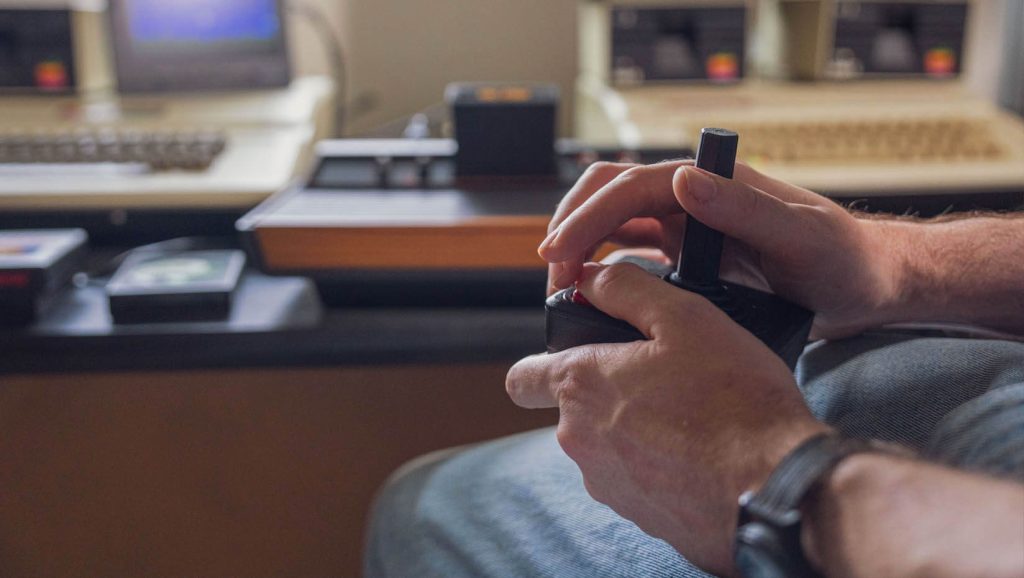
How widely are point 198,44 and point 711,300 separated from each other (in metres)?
1.07

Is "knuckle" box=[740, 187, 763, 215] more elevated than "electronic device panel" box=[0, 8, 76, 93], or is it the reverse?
"electronic device panel" box=[0, 8, 76, 93]

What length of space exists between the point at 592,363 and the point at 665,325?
50 millimetres

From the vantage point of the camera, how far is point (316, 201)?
0.91m

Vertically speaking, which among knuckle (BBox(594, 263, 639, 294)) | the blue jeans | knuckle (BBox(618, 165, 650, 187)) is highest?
knuckle (BBox(618, 165, 650, 187))

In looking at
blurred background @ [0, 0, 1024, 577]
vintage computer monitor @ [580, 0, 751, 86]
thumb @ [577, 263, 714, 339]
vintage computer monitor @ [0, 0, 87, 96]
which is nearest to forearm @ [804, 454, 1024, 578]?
thumb @ [577, 263, 714, 339]

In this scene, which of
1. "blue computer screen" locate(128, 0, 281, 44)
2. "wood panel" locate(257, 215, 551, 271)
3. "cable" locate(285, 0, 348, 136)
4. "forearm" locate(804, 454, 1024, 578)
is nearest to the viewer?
"forearm" locate(804, 454, 1024, 578)

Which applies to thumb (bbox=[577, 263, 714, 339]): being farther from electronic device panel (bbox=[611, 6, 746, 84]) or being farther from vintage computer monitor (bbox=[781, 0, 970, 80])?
vintage computer monitor (bbox=[781, 0, 970, 80])

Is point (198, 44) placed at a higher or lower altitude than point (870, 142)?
higher

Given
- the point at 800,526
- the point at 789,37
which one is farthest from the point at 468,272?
the point at 789,37

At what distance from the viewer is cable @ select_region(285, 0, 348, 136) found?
5.34ft

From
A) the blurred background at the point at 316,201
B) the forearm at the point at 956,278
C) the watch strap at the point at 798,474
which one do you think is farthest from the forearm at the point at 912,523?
the blurred background at the point at 316,201

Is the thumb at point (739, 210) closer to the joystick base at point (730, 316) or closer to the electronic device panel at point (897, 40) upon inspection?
the joystick base at point (730, 316)

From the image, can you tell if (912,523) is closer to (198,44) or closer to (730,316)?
(730,316)

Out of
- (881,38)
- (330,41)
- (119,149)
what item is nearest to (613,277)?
(119,149)
